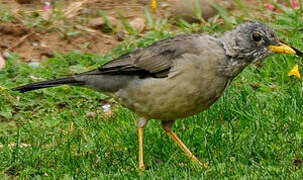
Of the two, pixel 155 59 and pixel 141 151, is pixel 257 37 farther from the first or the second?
pixel 141 151

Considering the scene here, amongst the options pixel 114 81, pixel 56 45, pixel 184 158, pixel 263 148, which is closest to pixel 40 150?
pixel 114 81

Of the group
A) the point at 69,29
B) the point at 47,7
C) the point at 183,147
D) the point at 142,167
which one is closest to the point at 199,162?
the point at 183,147

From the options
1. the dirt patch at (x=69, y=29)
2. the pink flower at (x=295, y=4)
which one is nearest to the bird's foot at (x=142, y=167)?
the dirt patch at (x=69, y=29)

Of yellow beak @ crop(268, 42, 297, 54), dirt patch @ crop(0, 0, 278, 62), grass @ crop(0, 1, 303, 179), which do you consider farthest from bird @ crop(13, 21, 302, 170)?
dirt patch @ crop(0, 0, 278, 62)

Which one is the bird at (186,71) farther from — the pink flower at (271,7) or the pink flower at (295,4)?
the pink flower at (271,7)

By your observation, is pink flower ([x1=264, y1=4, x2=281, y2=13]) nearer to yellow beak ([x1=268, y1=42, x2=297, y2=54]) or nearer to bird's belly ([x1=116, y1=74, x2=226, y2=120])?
yellow beak ([x1=268, y1=42, x2=297, y2=54])

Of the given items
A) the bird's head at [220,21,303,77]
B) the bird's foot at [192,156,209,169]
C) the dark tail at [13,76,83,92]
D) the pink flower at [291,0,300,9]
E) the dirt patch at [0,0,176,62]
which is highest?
the bird's head at [220,21,303,77]

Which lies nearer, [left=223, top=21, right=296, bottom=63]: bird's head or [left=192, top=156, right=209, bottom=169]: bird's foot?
[left=192, top=156, right=209, bottom=169]: bird's foot

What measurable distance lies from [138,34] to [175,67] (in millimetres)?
3153

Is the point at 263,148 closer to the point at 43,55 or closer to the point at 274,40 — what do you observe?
the point at 274,40

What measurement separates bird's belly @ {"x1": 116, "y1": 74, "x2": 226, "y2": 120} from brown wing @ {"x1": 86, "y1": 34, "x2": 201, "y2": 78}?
114 millimetres

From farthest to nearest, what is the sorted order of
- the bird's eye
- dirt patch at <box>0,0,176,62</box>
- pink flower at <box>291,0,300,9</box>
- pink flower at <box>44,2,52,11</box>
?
pink flower at <box>44,2,52,11</box>, pink flower at <box>291,0,300,9</box>, dirt patch at <box>0,0,176,62</box>, the bird's eye

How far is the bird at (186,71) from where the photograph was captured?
648cm

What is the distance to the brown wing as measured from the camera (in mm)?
6695
